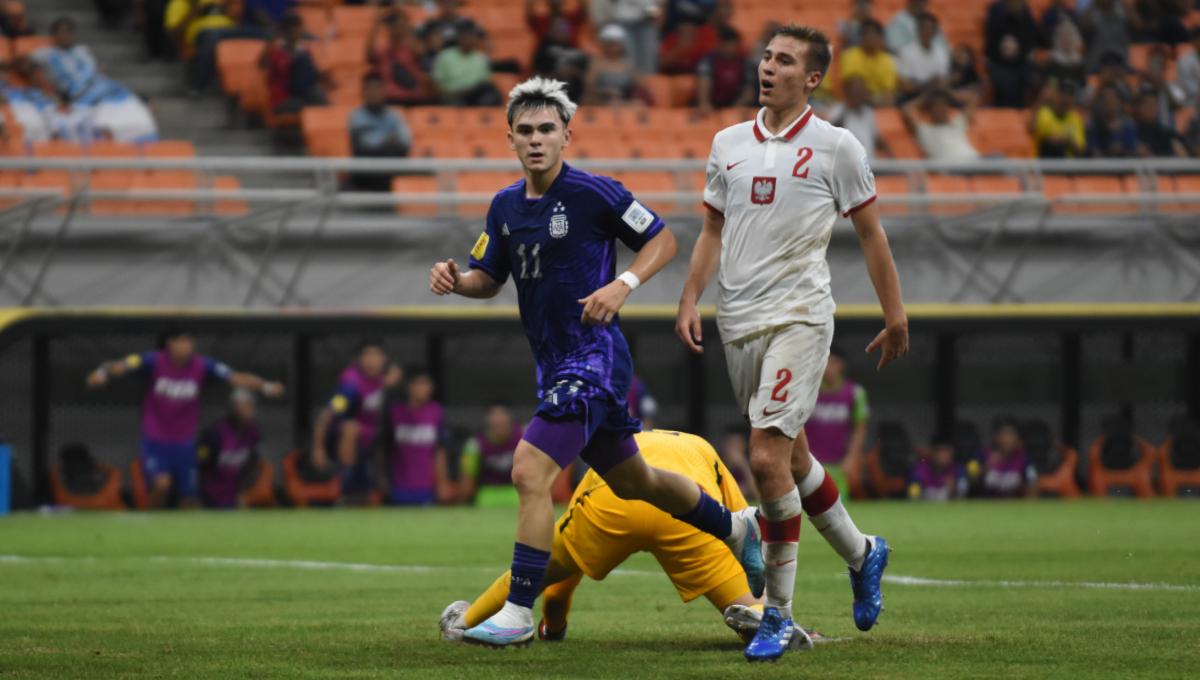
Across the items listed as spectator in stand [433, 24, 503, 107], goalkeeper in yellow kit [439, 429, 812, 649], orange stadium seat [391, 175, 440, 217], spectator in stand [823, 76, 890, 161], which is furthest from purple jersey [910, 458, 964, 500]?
goalkeeper in yellow kit [439, 429, 812, 649]

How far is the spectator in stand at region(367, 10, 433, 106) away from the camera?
66.3 feet

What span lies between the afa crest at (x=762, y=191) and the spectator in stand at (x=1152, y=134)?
15606mm

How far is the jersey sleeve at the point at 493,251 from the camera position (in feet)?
25.1

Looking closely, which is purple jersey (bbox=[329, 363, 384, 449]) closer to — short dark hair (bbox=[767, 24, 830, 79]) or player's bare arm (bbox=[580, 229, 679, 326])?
player's bare arm (bbox=[580, 229, 679, 326])

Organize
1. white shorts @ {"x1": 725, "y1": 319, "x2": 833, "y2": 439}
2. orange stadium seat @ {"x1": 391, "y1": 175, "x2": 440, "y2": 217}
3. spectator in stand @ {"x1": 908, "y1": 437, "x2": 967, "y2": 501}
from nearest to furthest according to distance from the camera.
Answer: white shorts @ {"x1": 725, "y1": 319, "x2": 833, "y2": 439} → orange stadium seat @ {"x1": 391, "y1": 175, "x2": 440, "y2": 217} → spectator in stand @ {"x1": 908, "y1": 437, "x2": 967, "y2": 501}

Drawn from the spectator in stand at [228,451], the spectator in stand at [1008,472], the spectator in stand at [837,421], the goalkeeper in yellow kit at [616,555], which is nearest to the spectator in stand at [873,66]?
the spectator in stand at [837,421]

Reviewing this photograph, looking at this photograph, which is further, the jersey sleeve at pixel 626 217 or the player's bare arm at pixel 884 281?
the jersey sleeve at pixel 626 217

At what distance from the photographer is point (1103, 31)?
949 inches

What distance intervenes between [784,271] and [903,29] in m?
16.3

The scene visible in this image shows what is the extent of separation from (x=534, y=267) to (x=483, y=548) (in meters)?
6.30

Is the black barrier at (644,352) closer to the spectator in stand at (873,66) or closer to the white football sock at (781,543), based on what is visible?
the spectator in stand at (873,66)

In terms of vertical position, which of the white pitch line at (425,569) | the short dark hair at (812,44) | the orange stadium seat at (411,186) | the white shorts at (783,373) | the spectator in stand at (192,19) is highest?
the spectator in stand at (192,19)

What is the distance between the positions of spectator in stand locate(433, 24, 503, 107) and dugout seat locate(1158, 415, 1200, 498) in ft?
26.9

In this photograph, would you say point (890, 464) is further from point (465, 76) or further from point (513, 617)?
point (513, 617)
